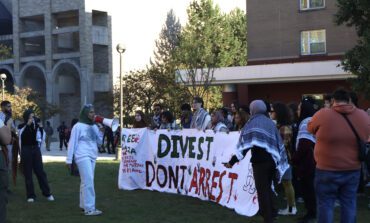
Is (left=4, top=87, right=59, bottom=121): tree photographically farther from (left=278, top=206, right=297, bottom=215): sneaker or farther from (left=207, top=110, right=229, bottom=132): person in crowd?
(left=278, top=206, right=297, bottom=215): sneaker

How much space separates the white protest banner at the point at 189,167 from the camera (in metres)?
10.6

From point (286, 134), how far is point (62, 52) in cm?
5380

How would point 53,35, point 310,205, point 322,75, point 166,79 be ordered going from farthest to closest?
1. point 53,35
2. point 166,79
3. point 322,75
4. point 310,205

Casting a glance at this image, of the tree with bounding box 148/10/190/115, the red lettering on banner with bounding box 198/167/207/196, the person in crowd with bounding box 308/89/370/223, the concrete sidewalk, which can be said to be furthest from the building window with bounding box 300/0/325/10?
the person in crowd with bounding box 308/89/370/223

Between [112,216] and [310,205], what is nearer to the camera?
[310,205]

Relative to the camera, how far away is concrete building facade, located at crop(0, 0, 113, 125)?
57.7 m

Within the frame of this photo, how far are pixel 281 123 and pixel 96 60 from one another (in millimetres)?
51400

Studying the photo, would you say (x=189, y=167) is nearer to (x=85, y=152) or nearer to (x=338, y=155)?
(x=85, y=152)

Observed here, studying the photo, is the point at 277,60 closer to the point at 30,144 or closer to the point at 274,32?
the point at 274,32

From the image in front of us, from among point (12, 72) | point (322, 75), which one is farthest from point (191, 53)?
point (12, 72)

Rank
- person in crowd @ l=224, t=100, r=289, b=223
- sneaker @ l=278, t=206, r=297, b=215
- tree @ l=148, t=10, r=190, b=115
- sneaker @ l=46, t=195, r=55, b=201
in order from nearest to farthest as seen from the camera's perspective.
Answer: person in crowd @ l=224, t=100, r=289, b=223 → sneaker @ l=278, t=206, r=297, b=215 → sneaker @ l=46, t=195, r=55, b=201 → tree @ l=148, t=10, r=190, b=115

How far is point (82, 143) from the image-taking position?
10.5 m

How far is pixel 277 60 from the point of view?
128 feet

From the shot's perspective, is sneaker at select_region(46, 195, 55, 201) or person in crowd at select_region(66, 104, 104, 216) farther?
sneaker at select_region(46, 195, 55, 201)
